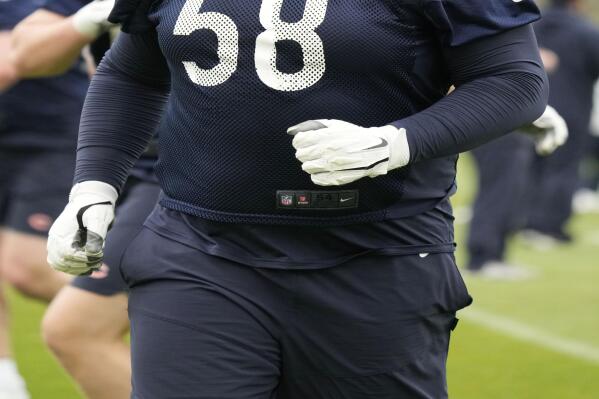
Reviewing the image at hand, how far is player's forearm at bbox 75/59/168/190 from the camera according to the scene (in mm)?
2709

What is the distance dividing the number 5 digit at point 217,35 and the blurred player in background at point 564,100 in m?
6.69

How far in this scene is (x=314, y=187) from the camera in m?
2.38

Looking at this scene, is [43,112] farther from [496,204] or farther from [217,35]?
[496,204]

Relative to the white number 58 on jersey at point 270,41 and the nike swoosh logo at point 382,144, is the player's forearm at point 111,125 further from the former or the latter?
the nike swoosh logo at point 382,144

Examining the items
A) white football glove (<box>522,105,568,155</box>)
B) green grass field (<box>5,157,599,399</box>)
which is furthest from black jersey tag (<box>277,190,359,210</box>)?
green grass field (<box>5,157,599,399</box>)

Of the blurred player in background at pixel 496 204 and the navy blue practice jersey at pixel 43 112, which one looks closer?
the navy blue practice jersey at pixel 43 112

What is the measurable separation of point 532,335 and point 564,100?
3.67 meters

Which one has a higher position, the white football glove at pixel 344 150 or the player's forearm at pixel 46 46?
the white football glove at pixel 344 150

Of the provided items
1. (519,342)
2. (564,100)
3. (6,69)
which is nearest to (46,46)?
(6,69)

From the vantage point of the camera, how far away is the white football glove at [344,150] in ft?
7.14

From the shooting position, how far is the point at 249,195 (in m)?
2.40

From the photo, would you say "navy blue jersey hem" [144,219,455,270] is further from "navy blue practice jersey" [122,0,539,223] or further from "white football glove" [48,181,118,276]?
"white football glove" [48,181,118,276]

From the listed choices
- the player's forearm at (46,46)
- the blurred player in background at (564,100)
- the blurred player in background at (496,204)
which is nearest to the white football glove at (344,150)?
the player's forearm at (46,46)

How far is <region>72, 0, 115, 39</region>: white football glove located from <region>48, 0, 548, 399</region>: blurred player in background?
93 centimetres
